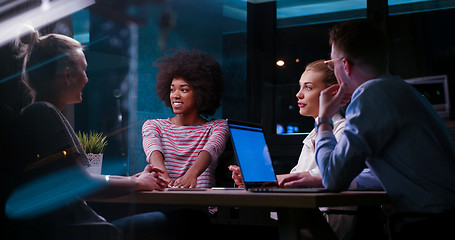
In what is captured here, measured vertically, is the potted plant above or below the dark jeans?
above

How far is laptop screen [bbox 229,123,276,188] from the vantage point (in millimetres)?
1759

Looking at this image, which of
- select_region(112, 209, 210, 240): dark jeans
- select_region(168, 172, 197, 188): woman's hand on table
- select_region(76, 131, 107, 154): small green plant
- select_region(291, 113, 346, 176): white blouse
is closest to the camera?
select_region(112, 209, 210, 240): dark jeans

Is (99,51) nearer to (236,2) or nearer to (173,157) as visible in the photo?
(173,157)

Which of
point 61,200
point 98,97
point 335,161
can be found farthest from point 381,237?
point 98,97

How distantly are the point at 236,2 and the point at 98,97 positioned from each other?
86.2 inches

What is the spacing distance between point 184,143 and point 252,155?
1.02 m

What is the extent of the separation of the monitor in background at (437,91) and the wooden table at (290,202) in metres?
2.18

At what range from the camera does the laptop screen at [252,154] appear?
5.77 ft

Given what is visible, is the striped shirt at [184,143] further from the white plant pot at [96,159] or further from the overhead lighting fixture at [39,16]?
the overhead lighting fixture at [39,16]

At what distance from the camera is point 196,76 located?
3078 mm

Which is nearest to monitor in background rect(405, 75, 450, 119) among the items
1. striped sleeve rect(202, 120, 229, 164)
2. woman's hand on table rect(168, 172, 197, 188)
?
striped sleeve rect(202, 120, 229, 164)

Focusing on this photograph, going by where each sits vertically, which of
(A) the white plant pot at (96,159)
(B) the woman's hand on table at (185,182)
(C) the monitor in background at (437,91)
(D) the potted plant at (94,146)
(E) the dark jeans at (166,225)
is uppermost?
(C) the monitor in background at (437,91)

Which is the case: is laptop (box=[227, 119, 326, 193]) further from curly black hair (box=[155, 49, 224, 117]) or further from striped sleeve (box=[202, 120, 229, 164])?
curly black hair (box=[155, 49, 224, 117])

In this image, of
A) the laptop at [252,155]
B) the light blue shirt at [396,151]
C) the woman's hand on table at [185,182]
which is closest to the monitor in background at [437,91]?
the woman's hand on table at [185,182]
